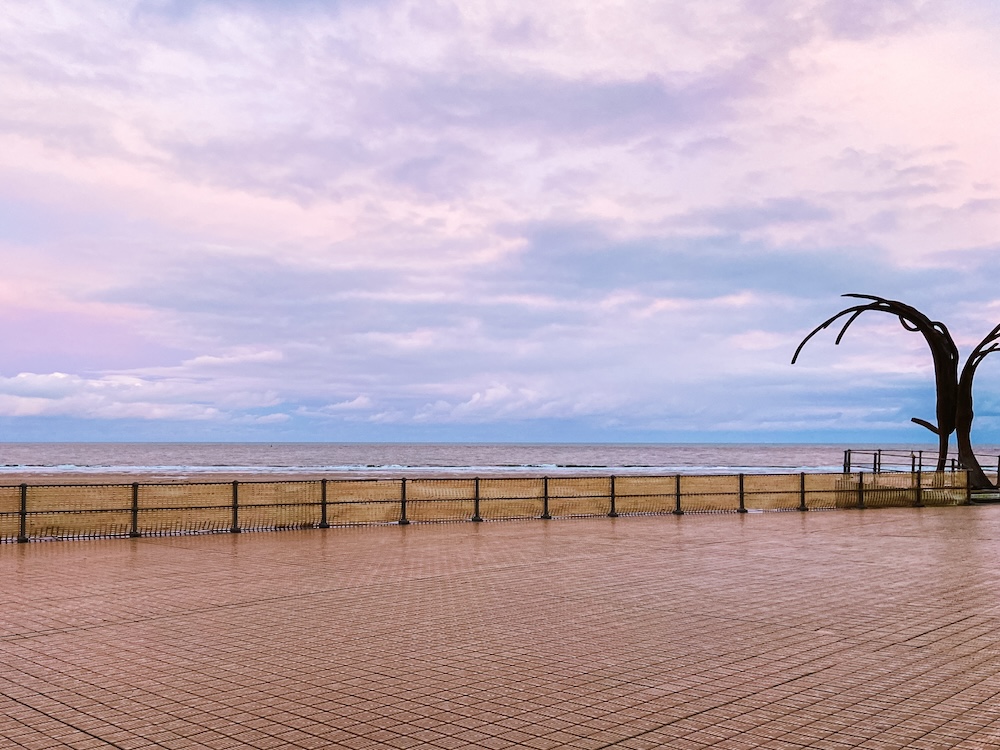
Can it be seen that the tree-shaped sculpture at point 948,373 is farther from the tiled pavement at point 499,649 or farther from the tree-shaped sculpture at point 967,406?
the tiled pavement at point 499,649

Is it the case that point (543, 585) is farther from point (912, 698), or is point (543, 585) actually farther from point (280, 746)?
point (280, 746)

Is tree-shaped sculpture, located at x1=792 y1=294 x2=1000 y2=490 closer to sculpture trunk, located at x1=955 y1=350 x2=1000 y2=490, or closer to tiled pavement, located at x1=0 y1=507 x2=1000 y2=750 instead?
sculpture trunk, located at x1=955 y1=350 x2=1000 y2=490

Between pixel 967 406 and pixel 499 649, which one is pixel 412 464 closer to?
pixel 967 406

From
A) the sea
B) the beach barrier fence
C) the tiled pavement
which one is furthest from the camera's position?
the sea

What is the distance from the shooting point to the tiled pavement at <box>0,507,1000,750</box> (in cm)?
600

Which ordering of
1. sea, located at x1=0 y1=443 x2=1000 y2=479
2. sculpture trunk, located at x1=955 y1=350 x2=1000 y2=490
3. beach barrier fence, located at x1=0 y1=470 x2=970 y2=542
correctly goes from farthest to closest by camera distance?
sea, located at x1=0 y1=443 x2=1000 y2=479, sculpture trunk, located at x1=955 y1=350 x2=1000 y2=490, beach barrier fence, located at x1=0 y1=470 x2=970 y2=542

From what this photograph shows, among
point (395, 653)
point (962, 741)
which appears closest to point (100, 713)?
Answer: point (395, 653)

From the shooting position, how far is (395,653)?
8.16 meters

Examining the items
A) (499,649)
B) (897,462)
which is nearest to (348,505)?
(499,649)

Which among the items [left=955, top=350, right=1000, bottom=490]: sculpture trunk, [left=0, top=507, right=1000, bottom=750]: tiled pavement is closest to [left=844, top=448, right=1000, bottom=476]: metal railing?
[left=955, top=350, right=1000, bottom=490]: sculpture trunk

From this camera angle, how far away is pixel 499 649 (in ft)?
27.2

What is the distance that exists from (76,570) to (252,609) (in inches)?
180

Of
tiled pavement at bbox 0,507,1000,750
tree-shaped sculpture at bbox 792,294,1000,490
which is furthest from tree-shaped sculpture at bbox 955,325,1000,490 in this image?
tiled pavement at bbox 0,507,1000,750

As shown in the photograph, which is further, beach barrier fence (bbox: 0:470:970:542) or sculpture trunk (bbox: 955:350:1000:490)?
sculpture trunk (bbox: 955:350:1000:490)
